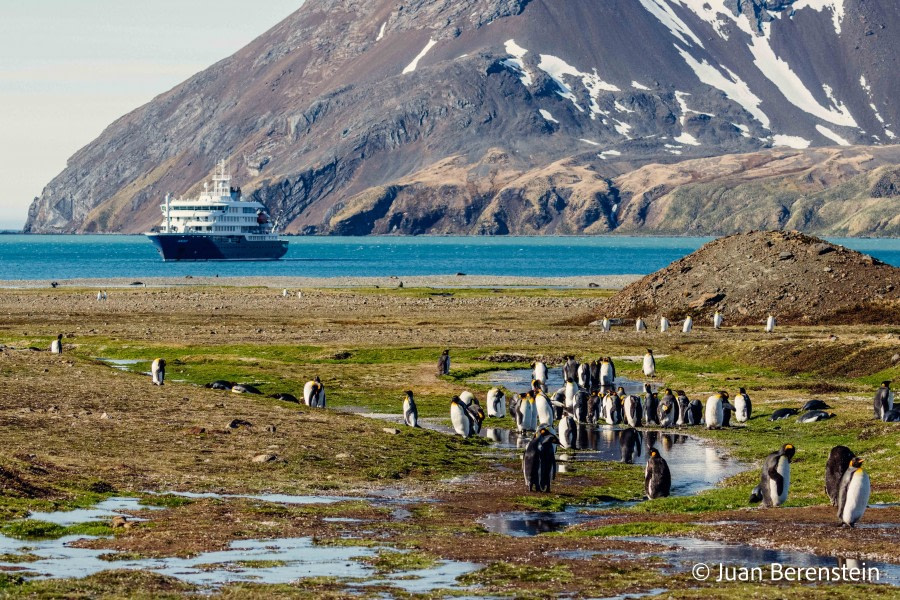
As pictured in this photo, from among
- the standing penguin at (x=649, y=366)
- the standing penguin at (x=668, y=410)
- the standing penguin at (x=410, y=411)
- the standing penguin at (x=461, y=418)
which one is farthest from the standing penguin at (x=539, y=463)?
the standing penguin at (x=649, y=366)

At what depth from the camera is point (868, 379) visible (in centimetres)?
4222

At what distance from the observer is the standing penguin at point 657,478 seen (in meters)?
24.0

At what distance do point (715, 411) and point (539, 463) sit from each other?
39.6 feet

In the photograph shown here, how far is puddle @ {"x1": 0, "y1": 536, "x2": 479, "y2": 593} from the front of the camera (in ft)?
51.1

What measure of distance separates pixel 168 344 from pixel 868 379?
94.9 ft

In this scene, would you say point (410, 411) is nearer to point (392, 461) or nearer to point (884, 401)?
point (392, 461)

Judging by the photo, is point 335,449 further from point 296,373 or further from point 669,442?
point 296,373

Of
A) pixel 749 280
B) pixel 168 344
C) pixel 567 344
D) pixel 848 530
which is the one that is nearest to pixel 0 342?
pixel 168 344

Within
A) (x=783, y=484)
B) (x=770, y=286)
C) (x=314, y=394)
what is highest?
(x=770, y=286)

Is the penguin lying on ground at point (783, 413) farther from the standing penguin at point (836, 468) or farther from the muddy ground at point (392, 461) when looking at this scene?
the standing penguin at point (836, 468)

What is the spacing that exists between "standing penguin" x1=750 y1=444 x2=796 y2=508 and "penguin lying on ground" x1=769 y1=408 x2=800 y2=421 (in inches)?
530

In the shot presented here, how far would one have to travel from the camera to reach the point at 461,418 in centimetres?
3241

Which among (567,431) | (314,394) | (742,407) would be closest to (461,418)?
(567,431)

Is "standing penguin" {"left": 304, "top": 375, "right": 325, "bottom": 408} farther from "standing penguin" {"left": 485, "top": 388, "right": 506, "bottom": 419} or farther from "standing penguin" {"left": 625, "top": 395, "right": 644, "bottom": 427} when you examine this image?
"standing penguin" {"left": 625, "top": 395, "right": 644, "bottom": 427}
